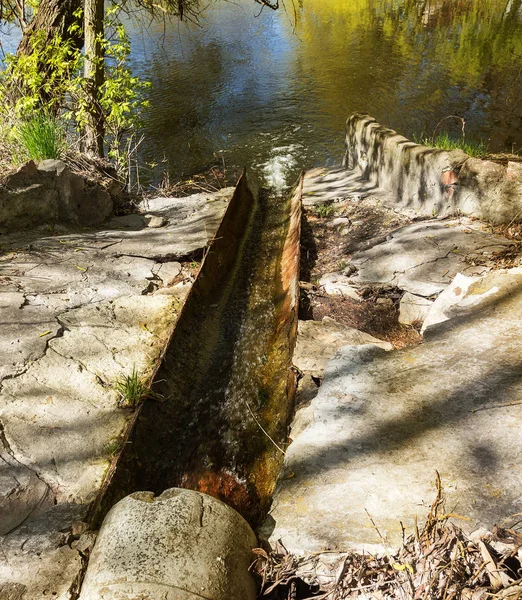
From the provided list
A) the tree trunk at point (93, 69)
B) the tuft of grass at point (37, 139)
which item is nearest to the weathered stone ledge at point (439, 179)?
the tree trunk at point (93, 69)

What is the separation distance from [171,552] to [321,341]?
1950 millimetres

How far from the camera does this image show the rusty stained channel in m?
2.84

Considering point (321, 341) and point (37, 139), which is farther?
point (37, 139)

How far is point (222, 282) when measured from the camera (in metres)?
4.84

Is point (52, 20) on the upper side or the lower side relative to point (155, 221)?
upper

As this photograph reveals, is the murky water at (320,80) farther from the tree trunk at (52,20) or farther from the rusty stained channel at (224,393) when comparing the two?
the rusty stained channel at (224,393)

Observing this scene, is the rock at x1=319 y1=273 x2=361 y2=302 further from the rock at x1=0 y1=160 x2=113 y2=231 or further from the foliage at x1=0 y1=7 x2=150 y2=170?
the foliage at x1=0 y1=7 x2=150 y2=170

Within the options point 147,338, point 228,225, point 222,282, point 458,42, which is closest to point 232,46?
point 458,42

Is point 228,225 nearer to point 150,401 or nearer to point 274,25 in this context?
point 150,401

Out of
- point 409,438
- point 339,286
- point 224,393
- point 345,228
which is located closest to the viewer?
point 409,438

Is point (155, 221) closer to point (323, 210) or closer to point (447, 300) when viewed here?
point (323, 210)

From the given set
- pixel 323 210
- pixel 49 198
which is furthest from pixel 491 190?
pixel 49 198

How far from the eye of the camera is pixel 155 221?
5758mm

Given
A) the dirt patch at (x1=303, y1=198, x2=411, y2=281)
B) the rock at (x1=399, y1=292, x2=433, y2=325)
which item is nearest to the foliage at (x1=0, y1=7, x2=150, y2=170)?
the dirt patch at (x1=303, y1=198, x2=411, y2=281)
